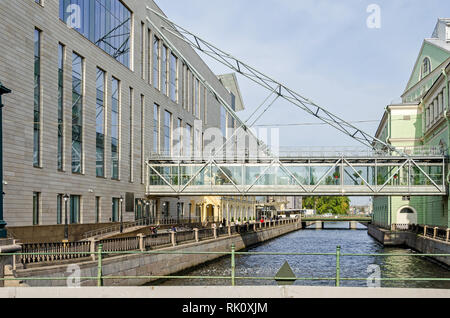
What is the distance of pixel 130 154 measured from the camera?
55844mm

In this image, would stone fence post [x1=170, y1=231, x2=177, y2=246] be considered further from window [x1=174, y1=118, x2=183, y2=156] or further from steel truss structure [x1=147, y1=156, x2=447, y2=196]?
window [x1=174, y1=118, x2=183, y2=156]

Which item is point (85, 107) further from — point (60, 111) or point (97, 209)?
point (97, 209)

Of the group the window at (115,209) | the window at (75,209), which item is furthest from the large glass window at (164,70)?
the window at (75,209)

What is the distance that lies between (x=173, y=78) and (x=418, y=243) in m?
38.1

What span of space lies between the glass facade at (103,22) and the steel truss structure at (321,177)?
1446 centimetres

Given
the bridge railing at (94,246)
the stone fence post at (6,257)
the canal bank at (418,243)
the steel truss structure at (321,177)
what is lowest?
the canal bank at (418,243)

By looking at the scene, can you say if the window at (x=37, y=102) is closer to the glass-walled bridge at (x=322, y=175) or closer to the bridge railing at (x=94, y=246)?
the bridge railing at (x=94, y=246)

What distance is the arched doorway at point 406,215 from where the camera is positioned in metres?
71.5

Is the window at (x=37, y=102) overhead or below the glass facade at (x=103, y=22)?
below

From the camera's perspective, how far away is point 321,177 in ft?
182

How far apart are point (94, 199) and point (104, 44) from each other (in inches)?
592

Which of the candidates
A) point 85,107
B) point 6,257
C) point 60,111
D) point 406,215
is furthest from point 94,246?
point 406,215
